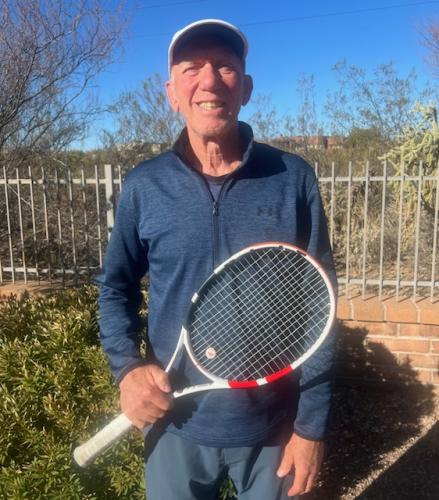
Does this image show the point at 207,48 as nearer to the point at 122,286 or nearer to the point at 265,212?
the point at 265,212

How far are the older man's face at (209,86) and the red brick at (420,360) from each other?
12.1 feet

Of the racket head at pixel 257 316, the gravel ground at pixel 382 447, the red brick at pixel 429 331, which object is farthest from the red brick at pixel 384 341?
the racket head at pixel 257 316

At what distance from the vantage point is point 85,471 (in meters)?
2.33

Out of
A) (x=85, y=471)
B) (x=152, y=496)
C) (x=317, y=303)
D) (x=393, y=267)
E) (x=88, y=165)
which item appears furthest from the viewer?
(x=88, y=165)

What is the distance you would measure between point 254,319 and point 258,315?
2cm

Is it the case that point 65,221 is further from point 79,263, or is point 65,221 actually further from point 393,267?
point 393,267

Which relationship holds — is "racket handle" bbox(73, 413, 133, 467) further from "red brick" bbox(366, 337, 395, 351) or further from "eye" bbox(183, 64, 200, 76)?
"red brick" bbox(366, 337, 395, 351)

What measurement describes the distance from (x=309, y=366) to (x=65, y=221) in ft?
17.7

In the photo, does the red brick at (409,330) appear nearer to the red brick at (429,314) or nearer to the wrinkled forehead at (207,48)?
the red brick at (429,314)

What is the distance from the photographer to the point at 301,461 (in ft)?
5.58

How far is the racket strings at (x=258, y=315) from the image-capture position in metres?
1.69

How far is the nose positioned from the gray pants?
3.96ft

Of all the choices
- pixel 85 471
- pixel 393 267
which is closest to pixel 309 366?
pixel 85 471

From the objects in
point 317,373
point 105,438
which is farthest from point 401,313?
point 105,438
